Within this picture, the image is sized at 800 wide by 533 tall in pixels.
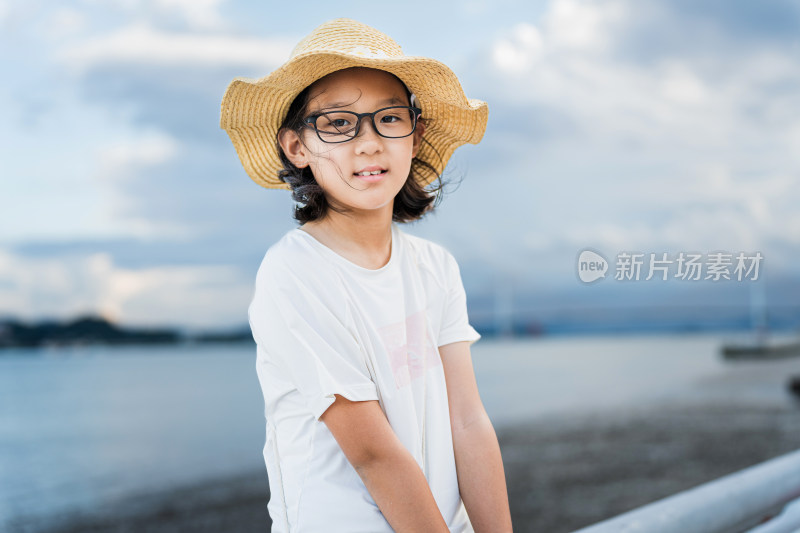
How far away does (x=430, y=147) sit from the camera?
1479 mm

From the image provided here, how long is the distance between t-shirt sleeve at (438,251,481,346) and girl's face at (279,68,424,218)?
0.87 ft

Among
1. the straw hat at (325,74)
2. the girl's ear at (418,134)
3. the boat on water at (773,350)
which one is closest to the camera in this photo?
the straw hat at (325,74)

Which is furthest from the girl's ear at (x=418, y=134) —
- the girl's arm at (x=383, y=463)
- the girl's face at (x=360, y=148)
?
the girl's arm at (x=383, y=463)

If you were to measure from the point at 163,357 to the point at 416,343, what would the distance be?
362ft

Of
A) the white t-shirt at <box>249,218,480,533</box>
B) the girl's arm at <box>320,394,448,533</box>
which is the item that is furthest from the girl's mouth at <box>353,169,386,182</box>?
the girl's arm at <box>320,394,448,533</box>

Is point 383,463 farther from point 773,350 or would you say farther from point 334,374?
point 773,350

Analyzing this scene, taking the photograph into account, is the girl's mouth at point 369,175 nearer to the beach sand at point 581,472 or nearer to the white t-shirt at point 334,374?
the white t-shirt at point 334,374

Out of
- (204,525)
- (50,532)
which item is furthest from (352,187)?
(50,532)

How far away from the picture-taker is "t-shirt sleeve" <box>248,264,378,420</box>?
3.42 ft

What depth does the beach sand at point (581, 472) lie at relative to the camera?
68.8 ft

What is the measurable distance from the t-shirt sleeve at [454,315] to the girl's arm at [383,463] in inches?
12.3

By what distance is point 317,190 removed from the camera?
1.26 meters

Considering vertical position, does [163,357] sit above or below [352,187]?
below

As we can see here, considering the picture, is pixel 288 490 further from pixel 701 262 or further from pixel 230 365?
pixel 230 365
